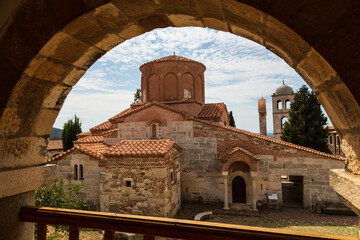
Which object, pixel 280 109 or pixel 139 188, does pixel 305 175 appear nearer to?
pixel 139 188

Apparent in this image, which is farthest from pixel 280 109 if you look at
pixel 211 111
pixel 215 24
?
pixel 215 24

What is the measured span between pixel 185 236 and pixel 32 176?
4.07 ft

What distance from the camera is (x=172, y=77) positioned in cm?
1446

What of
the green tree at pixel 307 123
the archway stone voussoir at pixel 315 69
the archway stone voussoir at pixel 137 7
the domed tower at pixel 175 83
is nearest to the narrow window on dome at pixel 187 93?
the domed tower at pixel 175 83

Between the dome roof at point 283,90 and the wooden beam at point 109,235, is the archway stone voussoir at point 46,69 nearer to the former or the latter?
the wooden beam at point 109,235

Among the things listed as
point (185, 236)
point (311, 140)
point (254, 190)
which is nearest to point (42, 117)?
point (185, 236)

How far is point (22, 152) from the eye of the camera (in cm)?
160

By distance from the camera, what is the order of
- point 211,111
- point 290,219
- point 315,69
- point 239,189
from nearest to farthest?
point 315,69
point 290,219
point 239,189
point 211,111

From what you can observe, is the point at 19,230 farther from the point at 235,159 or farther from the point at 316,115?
the point at 316,115

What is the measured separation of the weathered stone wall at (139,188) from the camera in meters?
8.35

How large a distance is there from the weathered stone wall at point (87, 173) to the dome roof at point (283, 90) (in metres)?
25.2

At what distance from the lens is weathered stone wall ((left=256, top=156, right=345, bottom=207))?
33.7 feet

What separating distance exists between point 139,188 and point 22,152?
7355mm

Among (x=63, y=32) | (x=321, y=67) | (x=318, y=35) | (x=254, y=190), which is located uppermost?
(x=63, y=32)
